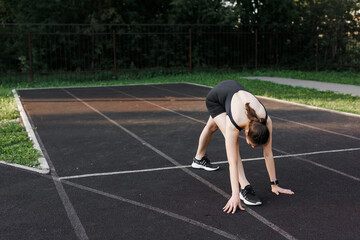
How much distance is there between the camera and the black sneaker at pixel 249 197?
14.3 ft

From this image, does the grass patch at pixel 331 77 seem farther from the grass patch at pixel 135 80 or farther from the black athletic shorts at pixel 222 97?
the black athletic shorts at pixel 222 97

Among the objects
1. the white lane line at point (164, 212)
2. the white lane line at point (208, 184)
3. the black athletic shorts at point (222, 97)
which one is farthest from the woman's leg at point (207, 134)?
the white lane line at point (164, 212)

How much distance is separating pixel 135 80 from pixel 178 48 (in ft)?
15.3

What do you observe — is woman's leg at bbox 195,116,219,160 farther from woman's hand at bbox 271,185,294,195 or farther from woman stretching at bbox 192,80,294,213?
woman's hand at bbox 271,185,294,195

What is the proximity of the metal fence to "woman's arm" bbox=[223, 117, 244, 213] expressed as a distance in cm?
1824

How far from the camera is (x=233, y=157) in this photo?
403cm

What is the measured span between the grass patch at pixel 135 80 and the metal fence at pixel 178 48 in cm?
125

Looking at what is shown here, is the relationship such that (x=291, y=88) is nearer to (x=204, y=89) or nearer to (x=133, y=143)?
(x=204, y=89)

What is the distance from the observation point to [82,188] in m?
4.96

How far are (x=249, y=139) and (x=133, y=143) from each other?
379 cm

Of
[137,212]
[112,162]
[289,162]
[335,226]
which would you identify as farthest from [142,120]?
[335,226]

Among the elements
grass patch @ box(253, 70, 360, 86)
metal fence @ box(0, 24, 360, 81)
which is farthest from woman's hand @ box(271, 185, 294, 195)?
metal fence @ box(0, 24, 360, 81)

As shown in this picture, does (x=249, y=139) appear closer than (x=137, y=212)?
Yes

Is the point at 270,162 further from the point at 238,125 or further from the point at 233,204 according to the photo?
the point at 238,125
